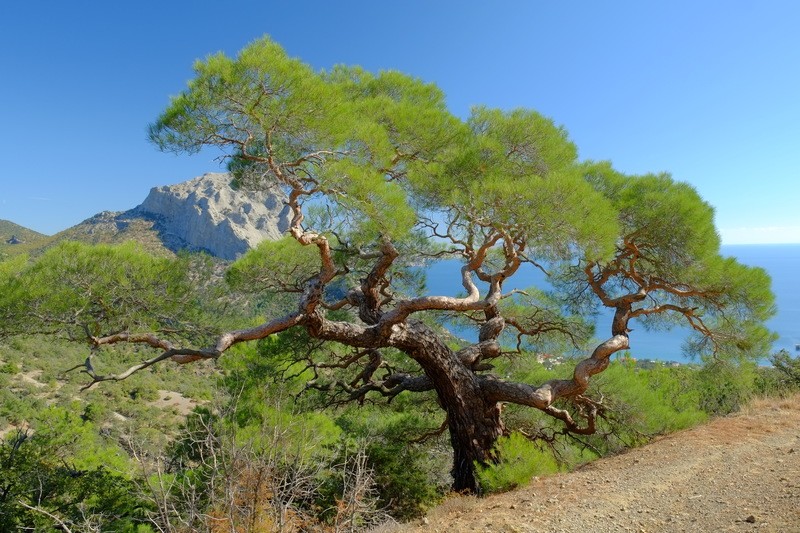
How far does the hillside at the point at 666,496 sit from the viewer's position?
7.68 feet

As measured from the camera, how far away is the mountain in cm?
3058

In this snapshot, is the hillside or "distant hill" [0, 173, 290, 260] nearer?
the hillside

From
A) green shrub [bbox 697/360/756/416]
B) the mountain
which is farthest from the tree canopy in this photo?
the mountain

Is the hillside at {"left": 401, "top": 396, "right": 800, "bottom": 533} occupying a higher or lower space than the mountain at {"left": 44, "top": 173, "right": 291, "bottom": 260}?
lower

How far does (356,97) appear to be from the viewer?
14.8 feet

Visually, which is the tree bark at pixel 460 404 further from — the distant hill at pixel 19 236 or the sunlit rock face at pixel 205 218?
the distant hill at pixel 19 236

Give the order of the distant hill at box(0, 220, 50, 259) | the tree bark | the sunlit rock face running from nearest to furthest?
the tree bark < the distant hill at box(0, 220, 50, 259) < the sunlit rock face

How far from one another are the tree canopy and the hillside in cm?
93

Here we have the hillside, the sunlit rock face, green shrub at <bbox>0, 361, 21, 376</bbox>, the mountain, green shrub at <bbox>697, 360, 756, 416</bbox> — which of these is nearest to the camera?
the hillside

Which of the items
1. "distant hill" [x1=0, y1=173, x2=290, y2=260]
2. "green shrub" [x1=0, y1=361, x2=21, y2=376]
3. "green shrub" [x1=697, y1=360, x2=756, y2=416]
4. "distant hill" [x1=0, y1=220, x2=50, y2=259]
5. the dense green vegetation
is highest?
"distant hill" [x1=0, y1=173, x2=290, y2=260]

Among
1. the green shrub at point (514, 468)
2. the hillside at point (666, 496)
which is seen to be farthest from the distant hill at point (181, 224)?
the hillside at point (666, 496)

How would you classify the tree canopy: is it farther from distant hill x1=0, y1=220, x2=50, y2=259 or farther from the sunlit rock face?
distant hill x1=0, y1=220, x2=50, y2=259

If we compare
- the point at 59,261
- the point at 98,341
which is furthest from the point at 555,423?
the point at 59,261

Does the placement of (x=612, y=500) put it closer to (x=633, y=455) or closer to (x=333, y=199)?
(x=633, y=455)
